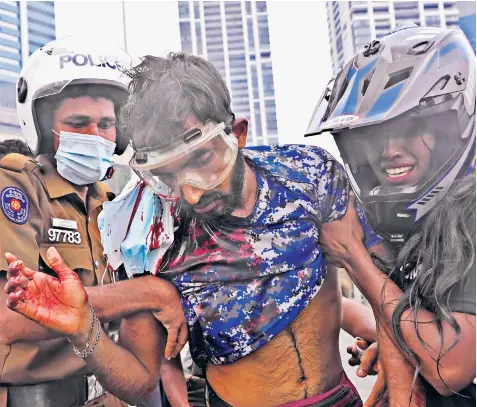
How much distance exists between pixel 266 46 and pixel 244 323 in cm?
89

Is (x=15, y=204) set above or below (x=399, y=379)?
above

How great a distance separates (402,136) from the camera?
1.48 metres

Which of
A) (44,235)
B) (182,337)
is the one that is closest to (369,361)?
(182,337)

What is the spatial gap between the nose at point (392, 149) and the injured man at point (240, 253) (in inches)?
5.7

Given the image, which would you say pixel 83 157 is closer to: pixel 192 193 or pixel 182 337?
pixel 192 193

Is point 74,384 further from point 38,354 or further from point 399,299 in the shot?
point 399,299

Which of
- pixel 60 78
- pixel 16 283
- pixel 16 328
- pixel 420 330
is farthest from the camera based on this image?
pixel 60 78

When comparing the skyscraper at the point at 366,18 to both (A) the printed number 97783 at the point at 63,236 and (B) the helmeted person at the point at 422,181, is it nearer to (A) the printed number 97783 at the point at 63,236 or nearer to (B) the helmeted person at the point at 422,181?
(B) the helmeted person at the point at 422,181

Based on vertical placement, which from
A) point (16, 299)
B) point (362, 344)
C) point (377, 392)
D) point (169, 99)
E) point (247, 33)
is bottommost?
point (377, 392)

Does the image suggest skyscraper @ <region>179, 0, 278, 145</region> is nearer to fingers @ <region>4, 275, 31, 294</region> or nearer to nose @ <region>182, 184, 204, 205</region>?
nose @ <region>182, 184, 204, 205</region>

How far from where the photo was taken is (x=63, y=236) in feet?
5.55

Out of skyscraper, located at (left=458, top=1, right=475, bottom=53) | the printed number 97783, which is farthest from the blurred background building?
the printed number 97783

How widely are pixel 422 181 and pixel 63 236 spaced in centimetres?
102

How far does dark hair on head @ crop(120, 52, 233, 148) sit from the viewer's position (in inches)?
57.6
